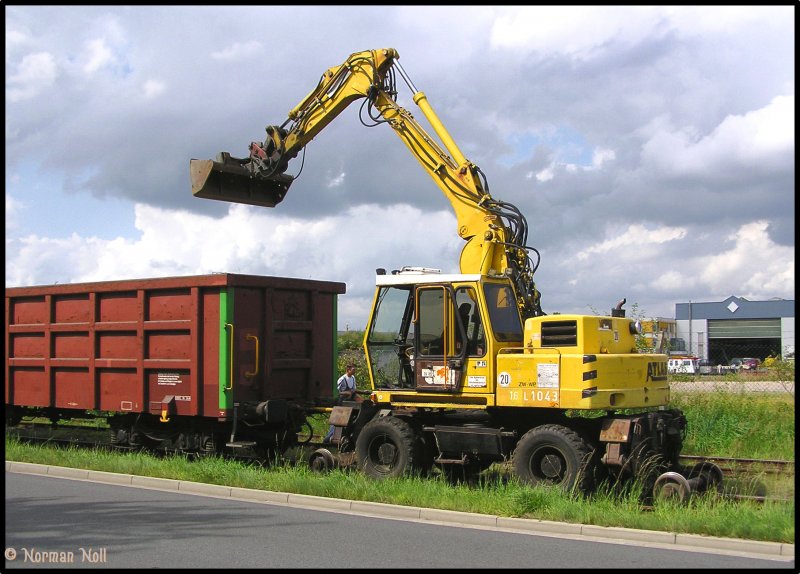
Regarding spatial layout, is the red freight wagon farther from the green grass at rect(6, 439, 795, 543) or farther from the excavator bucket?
the excavator bucket

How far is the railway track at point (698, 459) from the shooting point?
11.0 m

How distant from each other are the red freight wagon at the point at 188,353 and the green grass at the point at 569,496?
2.44ft

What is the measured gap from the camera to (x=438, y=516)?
31.5 ft

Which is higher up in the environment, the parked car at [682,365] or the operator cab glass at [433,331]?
the operator cab glass at [433,331]

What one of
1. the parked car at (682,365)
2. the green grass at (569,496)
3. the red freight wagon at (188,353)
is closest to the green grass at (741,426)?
the green grass at (569,496)

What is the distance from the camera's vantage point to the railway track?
1103 cm

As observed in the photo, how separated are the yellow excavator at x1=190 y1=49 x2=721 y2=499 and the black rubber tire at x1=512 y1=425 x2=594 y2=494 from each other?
0.5 inches

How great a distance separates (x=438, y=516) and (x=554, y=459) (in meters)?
1.89

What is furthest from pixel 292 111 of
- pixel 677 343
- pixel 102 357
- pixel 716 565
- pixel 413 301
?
pixel 677 343

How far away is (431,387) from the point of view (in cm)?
1173

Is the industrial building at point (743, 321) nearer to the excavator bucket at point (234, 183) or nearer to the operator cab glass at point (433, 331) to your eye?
the excavator bucket at point (234, 183)

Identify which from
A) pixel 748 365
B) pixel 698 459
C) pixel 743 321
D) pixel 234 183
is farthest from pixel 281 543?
pixel 743 321

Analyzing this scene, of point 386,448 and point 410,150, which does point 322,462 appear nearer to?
point 386,448

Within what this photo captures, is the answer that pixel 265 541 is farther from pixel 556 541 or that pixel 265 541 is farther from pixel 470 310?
pixel 470 310
